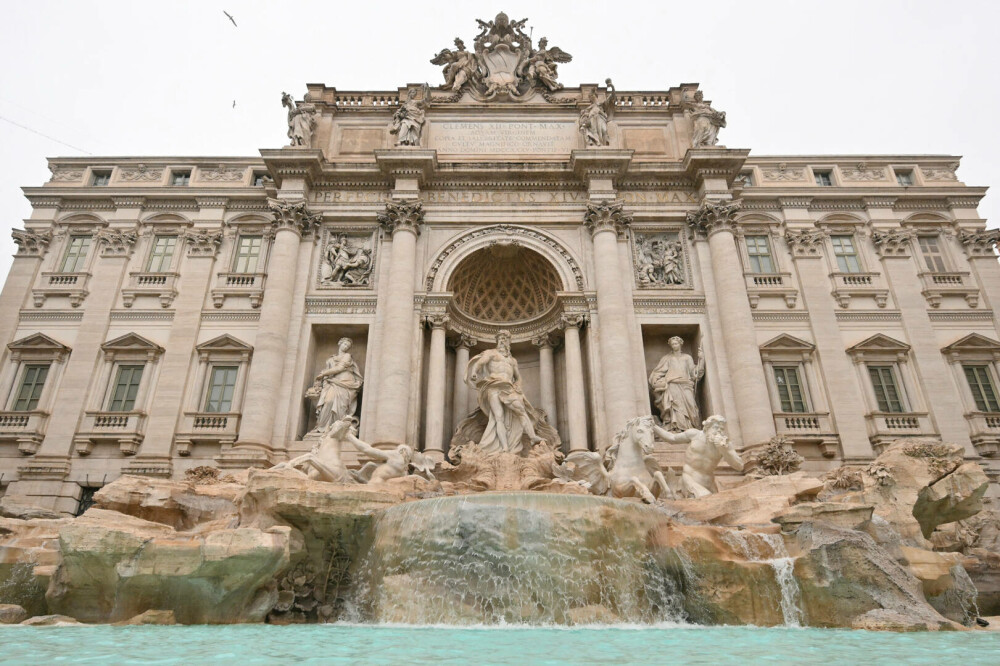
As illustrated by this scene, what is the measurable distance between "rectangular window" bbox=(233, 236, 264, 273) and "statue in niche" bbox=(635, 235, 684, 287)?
47.1 feet

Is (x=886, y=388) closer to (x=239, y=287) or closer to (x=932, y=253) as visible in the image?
(x=932, y=253)

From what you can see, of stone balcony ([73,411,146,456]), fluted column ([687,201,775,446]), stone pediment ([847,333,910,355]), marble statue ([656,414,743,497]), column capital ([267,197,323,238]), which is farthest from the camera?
column capital ([267,197,323,238])

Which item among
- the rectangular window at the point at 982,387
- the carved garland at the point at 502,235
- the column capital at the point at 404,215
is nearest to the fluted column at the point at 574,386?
the carved garland at the point at 502,235

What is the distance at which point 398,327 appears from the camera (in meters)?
18.7

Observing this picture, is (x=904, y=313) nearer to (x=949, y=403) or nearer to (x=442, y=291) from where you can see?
(x=949, y=403)

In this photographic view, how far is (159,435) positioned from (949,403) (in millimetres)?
26111

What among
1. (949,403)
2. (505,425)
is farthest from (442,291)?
(949,403)

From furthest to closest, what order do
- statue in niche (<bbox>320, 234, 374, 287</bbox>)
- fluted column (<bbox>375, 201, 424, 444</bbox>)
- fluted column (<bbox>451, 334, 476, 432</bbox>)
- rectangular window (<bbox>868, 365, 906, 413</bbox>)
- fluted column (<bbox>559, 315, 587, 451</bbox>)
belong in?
1. statue in niche (<bbox>320, 234, 374, 287</bbox>)
2. fluted column (<bbox>451, 334, 476, 432</bbox>)
3. rectangular window (<bbox>868, 365, 906, 413</bbox>)
4. fluted column (<bbox>559, 315, 587, 451</bbox>)
5. fluted column (<bbox>375, 201, 424, 444</bbox>)

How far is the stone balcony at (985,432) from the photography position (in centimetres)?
1855

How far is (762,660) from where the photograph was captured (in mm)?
5082

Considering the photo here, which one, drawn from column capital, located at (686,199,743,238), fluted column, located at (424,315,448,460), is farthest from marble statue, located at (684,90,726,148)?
fluted column, located at (424,315,448,460)

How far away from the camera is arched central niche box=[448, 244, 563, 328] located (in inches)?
826

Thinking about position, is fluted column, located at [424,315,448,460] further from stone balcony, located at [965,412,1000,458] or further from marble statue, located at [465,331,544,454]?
stone balcony, located at [965,412,1000,458]

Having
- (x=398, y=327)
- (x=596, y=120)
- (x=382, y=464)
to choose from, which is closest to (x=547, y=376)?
(x=398, y=327)
